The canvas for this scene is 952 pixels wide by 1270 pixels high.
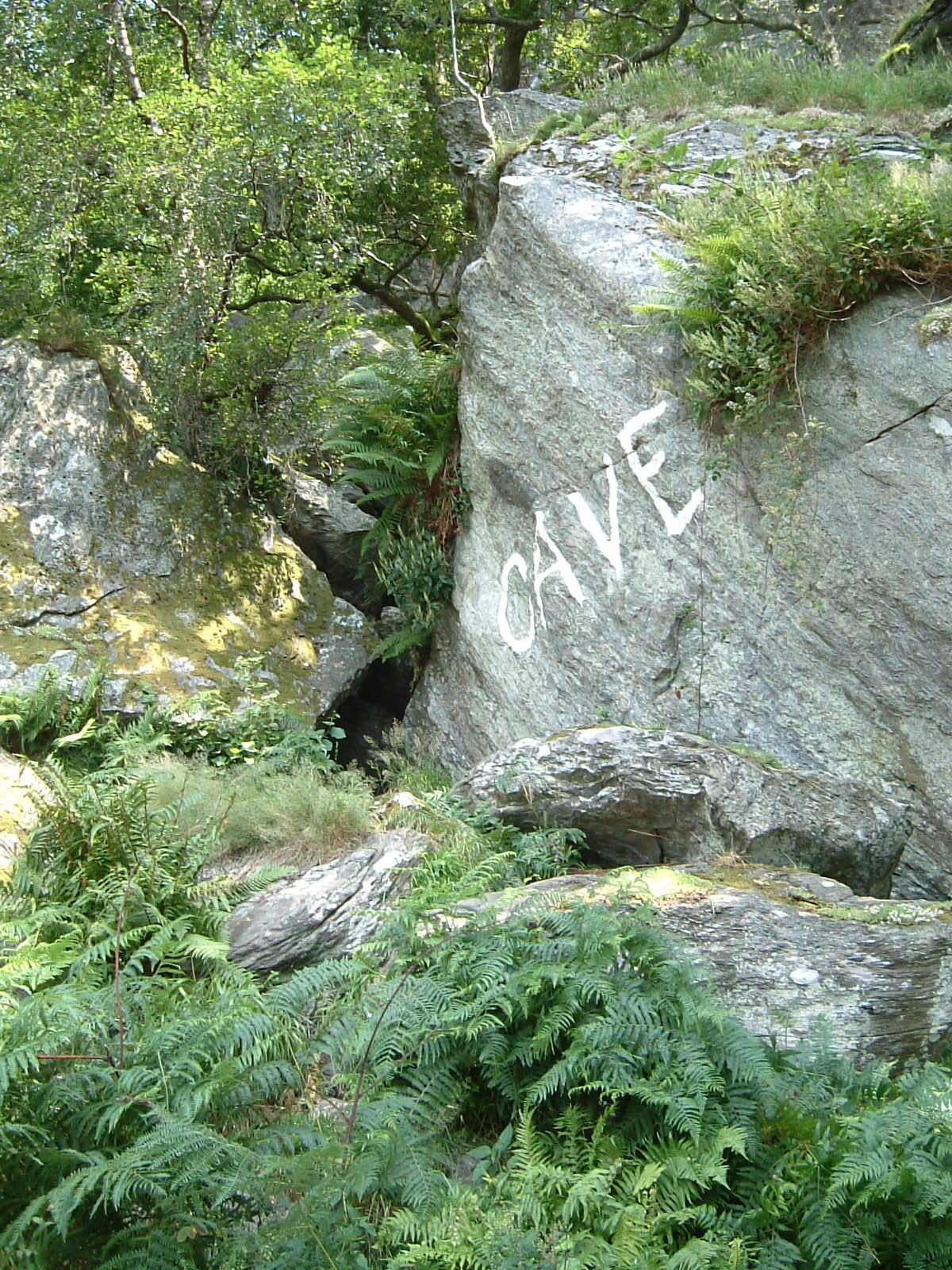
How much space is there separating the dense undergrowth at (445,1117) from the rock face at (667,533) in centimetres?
291

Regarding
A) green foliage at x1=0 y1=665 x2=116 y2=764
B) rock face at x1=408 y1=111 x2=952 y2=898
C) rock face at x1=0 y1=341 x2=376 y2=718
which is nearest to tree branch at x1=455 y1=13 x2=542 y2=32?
rock face at x1=408 y1=111 x2=952 y2=898

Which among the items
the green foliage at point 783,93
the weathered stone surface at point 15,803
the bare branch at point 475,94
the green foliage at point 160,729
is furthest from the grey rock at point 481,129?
the weathered stone surface at point 15,803

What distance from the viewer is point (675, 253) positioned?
845cm

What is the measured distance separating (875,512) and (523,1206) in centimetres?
504

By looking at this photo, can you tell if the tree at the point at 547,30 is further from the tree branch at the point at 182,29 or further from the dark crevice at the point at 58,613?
the dark crevice at the point at 58,613

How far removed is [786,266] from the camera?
24.1 ft

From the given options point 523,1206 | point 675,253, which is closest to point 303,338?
point 675,253

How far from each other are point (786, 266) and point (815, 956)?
4.60 meters

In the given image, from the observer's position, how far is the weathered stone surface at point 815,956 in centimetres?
484

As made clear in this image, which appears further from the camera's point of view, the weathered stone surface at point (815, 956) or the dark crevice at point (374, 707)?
the dark crevice at point (374, 707)

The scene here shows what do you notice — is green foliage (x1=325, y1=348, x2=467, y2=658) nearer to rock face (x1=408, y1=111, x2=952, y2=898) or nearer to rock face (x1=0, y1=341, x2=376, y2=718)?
rock face (x1=408, y1=111, x2=952, y2=898)

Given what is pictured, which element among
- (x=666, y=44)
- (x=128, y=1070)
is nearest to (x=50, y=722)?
(x=128, y=1070)

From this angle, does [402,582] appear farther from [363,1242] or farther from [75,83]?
[75,83]

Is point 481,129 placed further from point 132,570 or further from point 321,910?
point 321,910
